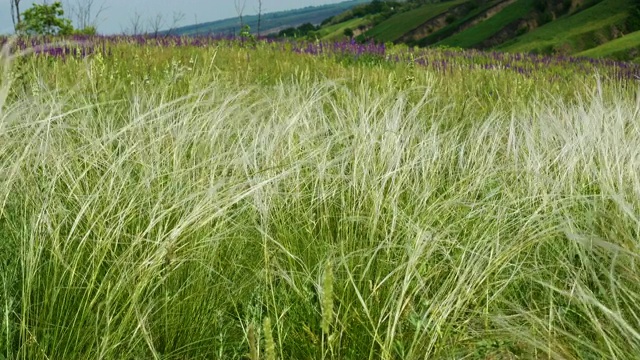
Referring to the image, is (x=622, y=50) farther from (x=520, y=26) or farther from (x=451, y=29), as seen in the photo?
(x=451, y=29)

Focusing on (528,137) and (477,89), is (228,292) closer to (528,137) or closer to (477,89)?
(528,137)

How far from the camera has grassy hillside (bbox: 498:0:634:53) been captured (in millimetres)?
52125

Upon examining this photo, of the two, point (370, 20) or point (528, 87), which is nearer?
point (528, 87)

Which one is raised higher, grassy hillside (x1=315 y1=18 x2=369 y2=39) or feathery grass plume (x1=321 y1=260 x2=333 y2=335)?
grassy hillside (x1=315 y1=18 x2=369 y2=39)

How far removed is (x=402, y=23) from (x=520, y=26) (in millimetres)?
30746

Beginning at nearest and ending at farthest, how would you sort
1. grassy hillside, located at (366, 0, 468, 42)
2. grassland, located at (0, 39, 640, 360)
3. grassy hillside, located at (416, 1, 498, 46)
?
grassland, located at (0, 39, 640, 360) < grassy hillside, located at (416, 1, 498, 46) < grassy hillside, located at (366, 0, 468, 42)

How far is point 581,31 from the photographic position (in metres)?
54.2

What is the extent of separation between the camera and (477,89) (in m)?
6.08

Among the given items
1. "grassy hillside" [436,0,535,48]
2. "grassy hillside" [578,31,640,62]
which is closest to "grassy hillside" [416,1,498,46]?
"grassy hillside" [436,0,535,48]

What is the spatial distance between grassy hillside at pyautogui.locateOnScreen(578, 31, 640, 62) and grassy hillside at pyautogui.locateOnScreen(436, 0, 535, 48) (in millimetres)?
34890

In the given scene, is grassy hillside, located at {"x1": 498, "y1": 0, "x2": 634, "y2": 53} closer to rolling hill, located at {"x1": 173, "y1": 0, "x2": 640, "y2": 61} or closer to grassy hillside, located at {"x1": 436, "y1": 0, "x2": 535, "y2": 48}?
rolling hill, located at {"x1": 173, "y1": 0, "x2": 640, "y2": 61}

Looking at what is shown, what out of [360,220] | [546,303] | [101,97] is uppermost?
[101,97]

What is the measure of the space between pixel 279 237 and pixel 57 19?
72.2 feet

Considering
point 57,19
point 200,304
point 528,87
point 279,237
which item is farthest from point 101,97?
point 57,19
